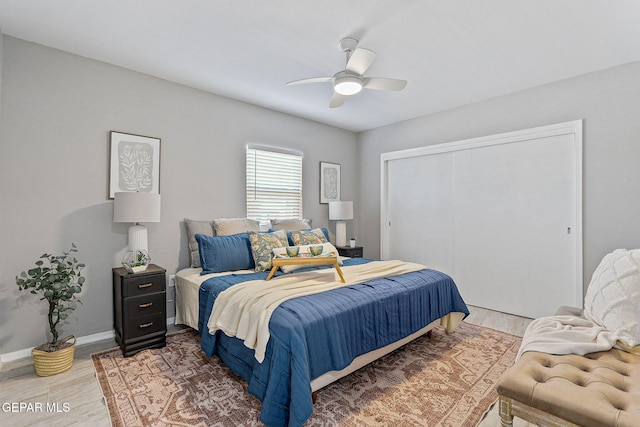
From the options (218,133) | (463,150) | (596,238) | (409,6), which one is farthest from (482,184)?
(218,133)

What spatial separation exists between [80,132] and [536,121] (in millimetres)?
4832

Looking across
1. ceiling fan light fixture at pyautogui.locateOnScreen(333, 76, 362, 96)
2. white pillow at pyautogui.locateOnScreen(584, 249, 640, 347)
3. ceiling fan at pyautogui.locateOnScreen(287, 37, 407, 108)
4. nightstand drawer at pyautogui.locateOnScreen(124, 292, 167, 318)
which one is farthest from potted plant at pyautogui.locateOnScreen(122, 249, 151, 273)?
white pillow at pyautogui.locateOnScreen(584, 249, 640, 347)

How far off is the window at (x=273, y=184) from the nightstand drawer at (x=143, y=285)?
1.49m

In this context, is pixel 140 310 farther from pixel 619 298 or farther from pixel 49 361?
pixel 619 298

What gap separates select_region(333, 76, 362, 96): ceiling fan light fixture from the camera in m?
2.57

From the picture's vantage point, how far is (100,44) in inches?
104

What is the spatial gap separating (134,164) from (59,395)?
6.68ft

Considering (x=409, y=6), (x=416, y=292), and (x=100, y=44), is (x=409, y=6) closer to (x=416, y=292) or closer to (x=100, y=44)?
(x=416, y=292)

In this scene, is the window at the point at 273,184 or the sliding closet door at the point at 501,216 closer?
the sliding closet door at the point at 501,216

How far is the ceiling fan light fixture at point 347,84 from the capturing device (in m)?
2.57

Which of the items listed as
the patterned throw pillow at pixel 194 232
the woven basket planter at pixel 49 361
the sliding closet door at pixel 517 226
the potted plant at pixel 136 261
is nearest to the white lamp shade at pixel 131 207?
the potted plant at pixel 136 261

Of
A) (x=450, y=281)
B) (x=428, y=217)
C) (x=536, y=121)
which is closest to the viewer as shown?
(x=450, y=281)

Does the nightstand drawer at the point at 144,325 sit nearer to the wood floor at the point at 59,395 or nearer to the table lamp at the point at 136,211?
the wood floor at the point at 59,395

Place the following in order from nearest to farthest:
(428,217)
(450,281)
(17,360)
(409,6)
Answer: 1. (409,6)
2. (17,360)
3. (450,281)
4. (428,217)
